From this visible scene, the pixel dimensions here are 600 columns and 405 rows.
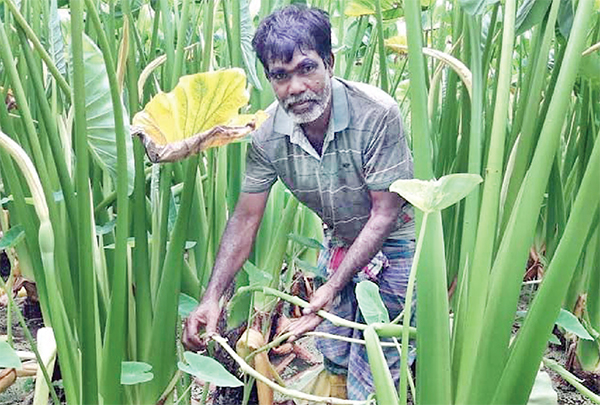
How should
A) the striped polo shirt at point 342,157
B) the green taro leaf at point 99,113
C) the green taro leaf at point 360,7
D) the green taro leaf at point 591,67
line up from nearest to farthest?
the green taro leaf at point 99,113, the striped polo shirt at point 342,157, the green taro leaf at point 591,67, the green taro leaf at point 360,7

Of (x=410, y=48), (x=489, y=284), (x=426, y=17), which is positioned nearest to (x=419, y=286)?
(x=489, y=284)

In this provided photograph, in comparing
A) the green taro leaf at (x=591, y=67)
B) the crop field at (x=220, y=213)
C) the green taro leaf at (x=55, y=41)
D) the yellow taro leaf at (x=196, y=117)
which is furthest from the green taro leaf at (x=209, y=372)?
the green taro leaf at (x=591, y=67)

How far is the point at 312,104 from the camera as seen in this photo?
0.86 meters

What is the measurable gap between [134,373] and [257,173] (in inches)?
15.0

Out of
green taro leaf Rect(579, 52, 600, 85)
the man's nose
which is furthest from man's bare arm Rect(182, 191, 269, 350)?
green taro leaf Rect(579, 52, 600, 85)

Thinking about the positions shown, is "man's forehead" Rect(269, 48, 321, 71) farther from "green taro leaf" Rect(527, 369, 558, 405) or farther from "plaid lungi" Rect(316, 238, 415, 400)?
"green taro leaf" Rect(527, 369, 558, 405)

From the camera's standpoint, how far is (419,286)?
60 cm

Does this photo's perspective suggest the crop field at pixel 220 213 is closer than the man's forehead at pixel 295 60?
Yes

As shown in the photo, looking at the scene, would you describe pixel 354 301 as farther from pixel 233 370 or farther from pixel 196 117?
pixel 196 117

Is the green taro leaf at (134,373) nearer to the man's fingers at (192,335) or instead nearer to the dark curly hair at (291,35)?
the man's fingers at (192,335)

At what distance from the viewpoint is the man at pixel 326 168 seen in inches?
33.2

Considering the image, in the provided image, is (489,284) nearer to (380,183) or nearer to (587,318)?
(380,183)

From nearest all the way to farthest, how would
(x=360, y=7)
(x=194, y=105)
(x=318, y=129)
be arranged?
1. (x=194, y=105)
2. (x=318, y=129)
3. (x=360, y=7)

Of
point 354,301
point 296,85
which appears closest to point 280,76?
point 296,85
